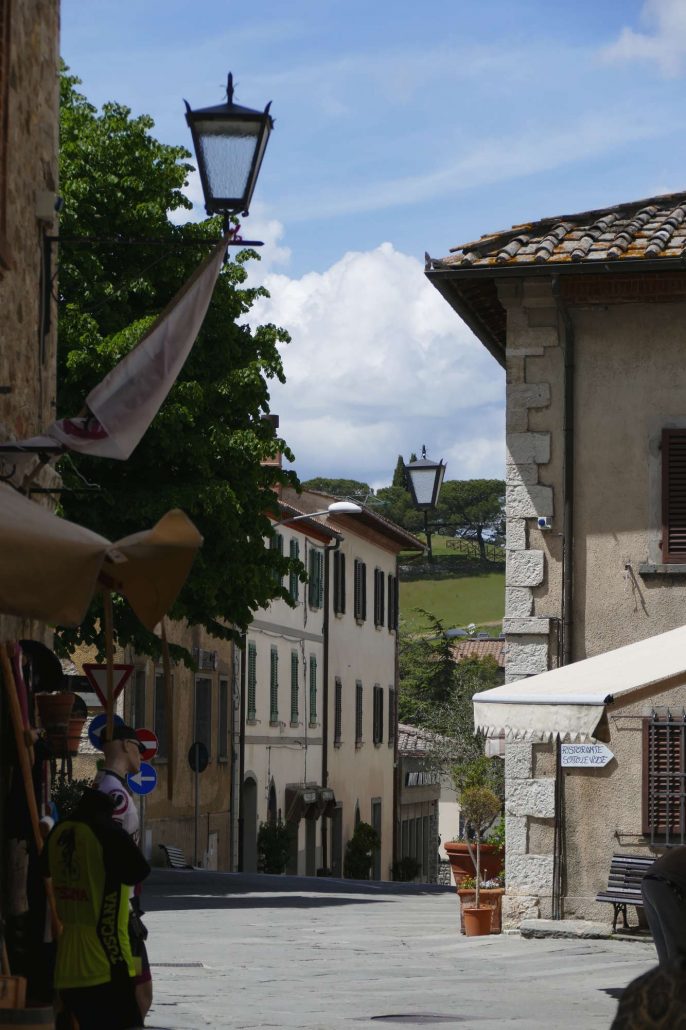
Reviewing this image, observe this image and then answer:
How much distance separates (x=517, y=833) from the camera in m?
16.8

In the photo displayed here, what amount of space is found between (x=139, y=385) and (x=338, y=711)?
41793 mm

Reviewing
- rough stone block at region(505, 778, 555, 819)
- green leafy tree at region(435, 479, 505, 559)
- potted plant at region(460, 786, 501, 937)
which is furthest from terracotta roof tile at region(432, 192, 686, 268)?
green leafy tree at region(435, 479, 505, 559)

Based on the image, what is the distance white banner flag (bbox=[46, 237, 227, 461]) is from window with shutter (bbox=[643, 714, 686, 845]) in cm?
907

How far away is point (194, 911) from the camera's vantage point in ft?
70.0

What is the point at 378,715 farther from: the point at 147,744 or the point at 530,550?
the point at 530,550

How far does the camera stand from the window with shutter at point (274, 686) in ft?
141

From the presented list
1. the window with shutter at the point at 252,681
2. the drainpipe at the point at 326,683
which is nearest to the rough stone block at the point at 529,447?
the window with shutter at the point at 252,681

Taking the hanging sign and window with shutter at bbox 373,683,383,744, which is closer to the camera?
the hanging sign

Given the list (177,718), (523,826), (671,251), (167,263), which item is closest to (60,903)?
(523,826)

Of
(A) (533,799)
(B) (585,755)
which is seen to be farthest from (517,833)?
(B) (585,755)

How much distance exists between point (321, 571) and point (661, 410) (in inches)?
1198

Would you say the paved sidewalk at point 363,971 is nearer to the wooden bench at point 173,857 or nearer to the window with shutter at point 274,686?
the wooden bench at point 173,857

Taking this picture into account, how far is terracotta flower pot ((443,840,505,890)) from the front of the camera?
739 inches

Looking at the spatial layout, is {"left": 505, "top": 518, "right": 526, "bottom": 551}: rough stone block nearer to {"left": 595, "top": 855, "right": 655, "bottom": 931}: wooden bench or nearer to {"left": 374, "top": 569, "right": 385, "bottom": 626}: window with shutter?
{"left": 595, "top": 855, "right": 655, "bottom": 931}: wooden bench
